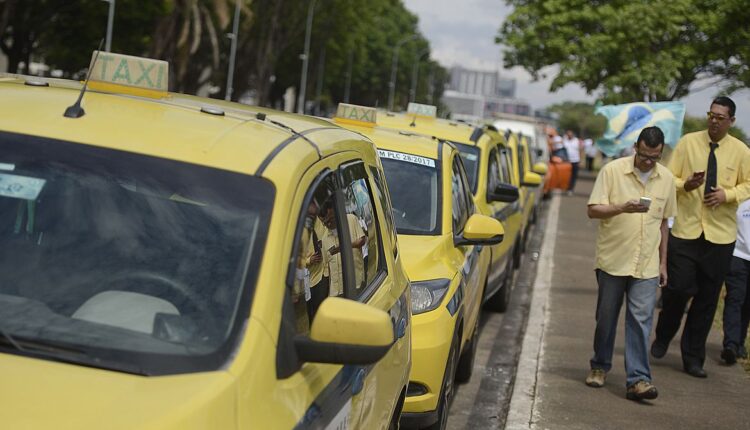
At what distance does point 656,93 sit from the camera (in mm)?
42438

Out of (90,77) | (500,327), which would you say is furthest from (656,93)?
(90,77)

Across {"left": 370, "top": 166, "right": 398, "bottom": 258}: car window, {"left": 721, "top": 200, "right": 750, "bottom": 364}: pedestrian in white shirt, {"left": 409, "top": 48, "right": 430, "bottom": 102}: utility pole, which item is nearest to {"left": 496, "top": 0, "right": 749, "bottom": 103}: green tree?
{"left": 721, "top": 200, "right": 750, "bottom": 364}: pedestrian in white shirt

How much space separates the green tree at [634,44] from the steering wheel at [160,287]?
Answer: 32.4 metres

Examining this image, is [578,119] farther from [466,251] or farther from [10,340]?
[10,340]

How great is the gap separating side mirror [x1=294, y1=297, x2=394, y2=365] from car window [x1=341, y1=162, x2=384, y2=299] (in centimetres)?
84

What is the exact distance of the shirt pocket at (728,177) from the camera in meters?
9.41

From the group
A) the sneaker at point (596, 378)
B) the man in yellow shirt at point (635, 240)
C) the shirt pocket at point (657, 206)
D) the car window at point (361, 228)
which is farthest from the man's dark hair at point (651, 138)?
the car window at point (361, 228)

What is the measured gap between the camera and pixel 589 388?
885 centimetres

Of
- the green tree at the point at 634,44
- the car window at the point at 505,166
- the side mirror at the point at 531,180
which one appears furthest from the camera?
the green tree at the point at 634,44

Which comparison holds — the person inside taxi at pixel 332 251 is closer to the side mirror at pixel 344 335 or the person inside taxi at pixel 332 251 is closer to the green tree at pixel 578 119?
the side mirror at pixel 344 335

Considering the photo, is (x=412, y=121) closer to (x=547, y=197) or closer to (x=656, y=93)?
(x=547, y=197)

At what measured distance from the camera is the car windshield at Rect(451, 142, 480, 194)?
1112cm

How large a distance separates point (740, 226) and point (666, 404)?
7.78ft

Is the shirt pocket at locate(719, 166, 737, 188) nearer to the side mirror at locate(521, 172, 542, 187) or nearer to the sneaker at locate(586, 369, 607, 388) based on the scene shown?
the sneaker at locate(586, 369, 607, 388)
